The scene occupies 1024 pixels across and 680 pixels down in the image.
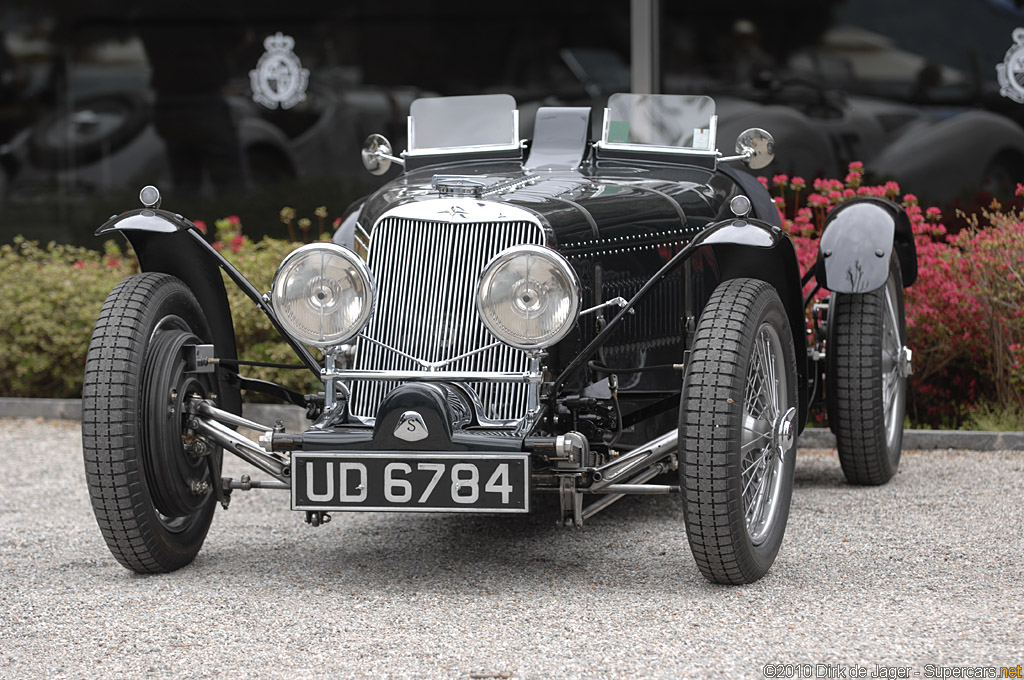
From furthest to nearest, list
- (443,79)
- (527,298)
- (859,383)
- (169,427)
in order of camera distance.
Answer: (443,79) < (859,383) < (169,427) < (527,298)

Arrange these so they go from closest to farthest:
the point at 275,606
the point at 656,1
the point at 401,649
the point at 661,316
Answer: the point at 401,649 → the point at 275,606 → the point at 661,316 → the point at 656,1

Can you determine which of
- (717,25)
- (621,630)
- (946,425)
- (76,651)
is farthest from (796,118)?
(76,651)

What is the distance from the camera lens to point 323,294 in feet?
13.2

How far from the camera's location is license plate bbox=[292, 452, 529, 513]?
3.78 metres

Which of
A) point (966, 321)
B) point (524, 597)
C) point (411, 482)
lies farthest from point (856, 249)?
point (411, 482)

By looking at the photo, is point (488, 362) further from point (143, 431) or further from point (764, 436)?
point (143, 431)

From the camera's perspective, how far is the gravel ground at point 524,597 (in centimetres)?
336

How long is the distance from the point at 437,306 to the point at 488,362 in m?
0.25

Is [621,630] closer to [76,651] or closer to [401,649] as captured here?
[401,649]

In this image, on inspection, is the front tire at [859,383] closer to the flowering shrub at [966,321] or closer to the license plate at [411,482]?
the flowering shrub at [966,321]

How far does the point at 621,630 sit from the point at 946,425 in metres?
3.57

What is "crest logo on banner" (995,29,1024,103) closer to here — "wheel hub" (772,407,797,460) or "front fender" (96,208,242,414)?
"wheel hub" (772,407,797,460)

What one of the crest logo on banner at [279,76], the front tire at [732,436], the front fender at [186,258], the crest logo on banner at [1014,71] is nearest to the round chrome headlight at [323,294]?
the front fender at [186,258]

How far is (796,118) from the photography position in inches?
371
